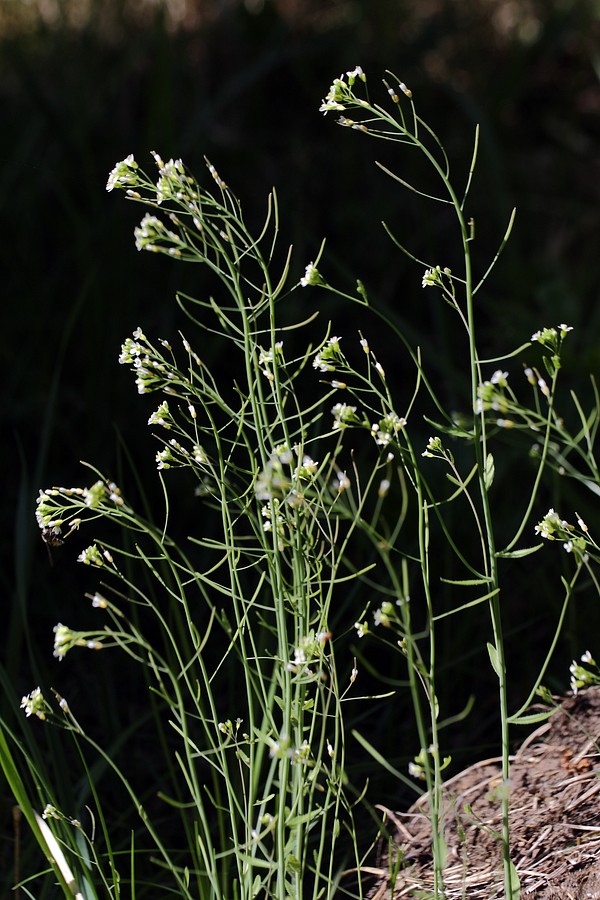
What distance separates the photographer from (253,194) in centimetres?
267

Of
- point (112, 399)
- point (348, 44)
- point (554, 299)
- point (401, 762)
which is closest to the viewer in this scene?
point (401, 762)

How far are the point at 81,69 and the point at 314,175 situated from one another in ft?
2.80

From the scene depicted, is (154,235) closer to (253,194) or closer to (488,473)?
(488,473)

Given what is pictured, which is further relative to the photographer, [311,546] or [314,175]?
[314,175]

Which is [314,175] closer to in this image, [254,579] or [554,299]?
[554,299]

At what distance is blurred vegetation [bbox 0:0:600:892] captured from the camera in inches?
64.9

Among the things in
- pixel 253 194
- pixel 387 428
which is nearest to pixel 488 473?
A: pixel 387 428

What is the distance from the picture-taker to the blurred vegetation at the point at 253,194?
1.65m

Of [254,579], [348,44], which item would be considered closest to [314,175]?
[348,44]

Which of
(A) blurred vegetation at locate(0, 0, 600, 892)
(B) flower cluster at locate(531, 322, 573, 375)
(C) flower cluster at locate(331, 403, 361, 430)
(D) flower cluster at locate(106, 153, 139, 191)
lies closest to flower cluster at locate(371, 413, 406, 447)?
(C) flower cluster at locate(331, 403, 361, 430)

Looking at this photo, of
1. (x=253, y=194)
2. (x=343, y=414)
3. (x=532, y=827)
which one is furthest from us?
(x=253, y=194)

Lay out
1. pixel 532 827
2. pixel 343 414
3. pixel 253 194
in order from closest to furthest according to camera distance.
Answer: pixel 343 414 < pixel 532 827 < pixel 253 194

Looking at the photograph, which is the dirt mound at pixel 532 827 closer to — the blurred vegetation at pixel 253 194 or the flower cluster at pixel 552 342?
the blurred vegetation at pixel 253 194

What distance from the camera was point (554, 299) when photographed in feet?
7.20
